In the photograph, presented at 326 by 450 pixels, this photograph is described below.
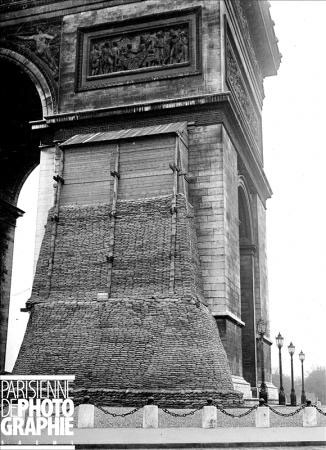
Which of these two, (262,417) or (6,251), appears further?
(6,251)

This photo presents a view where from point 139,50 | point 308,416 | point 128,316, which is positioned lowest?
point 308,416

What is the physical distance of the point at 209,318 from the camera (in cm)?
2042

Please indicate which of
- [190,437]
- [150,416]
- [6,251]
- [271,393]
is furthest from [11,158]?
[190,437]

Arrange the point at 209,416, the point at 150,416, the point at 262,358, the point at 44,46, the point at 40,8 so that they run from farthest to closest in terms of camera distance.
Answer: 1. the point at 262,358
2. the point at 40,8
3. the point at 44,46
4. the point at 209,416
5. the point at 150,416

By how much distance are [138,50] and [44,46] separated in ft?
12.8

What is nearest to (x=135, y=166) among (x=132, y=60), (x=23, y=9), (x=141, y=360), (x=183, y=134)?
(x=183, y=134)

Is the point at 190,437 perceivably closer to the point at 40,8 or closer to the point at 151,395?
the point at 151,395

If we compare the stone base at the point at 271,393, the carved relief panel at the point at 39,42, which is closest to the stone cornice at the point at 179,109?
the carved relief panel at the point at 39,42

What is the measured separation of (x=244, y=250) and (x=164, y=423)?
1452 centimetres

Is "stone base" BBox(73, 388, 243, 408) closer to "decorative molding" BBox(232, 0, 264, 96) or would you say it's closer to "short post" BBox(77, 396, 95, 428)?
"short post" BBox(77, 396, 95, 428)

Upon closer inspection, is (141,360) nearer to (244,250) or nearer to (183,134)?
(183,134)

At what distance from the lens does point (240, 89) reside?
28.2 meters

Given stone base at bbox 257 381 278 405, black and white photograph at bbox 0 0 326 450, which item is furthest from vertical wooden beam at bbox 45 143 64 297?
stone base at bbox 257 381 278 405

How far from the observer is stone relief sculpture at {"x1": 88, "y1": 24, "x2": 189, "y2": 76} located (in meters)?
24.3
